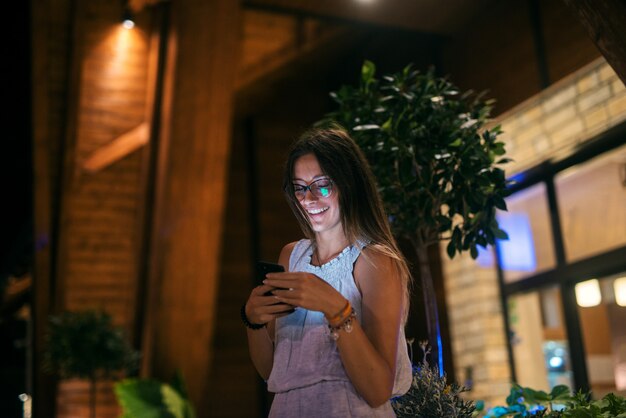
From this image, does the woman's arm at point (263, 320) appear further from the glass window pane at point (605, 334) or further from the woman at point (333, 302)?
the glass window pane at point (605, 334)

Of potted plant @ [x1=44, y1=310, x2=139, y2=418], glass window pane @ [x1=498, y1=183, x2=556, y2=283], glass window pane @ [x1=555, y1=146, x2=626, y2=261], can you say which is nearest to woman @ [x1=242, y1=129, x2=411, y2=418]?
glass window pane @ [x1=555, y1=146, x2=626, y2=261]

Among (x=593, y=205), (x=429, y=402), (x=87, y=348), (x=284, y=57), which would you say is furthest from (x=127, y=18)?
(x=429, y=402)

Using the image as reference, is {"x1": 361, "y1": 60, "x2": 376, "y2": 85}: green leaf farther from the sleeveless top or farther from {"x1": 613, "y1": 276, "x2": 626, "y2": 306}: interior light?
{"x1": 613, "y1": 276, "x2": 626, "y2": 306}: interior light

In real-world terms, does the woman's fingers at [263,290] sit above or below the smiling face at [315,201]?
below

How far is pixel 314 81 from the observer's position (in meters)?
8.31

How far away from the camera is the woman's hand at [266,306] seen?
133cm

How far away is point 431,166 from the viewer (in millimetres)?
2559

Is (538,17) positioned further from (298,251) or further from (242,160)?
(298,251)

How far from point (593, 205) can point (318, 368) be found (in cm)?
485

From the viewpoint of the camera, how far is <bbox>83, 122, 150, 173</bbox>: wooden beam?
695 centimetres

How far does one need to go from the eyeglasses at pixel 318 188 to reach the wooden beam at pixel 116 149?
5.71m

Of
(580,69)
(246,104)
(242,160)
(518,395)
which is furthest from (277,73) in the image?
(518,395)

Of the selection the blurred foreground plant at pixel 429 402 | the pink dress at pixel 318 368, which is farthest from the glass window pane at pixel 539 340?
the pink dress at pixel 318 368

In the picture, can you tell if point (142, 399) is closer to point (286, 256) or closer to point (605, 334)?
point (286, 256)
